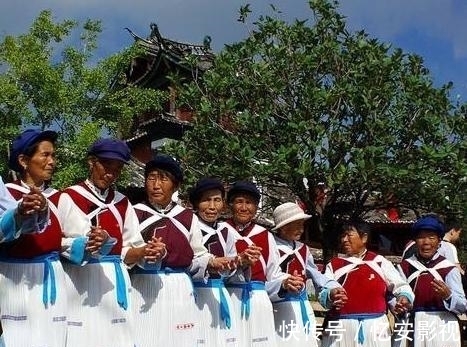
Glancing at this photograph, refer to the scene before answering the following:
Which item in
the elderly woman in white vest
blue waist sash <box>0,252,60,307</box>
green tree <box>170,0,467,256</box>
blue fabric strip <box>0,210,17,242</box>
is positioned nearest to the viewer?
blue fabric strip <box>0,210,17,242</box>

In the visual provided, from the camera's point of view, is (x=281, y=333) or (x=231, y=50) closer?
(x=281, y=333)

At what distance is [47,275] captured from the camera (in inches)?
161

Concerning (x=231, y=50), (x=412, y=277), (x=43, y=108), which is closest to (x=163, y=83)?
(x=43, y=108)

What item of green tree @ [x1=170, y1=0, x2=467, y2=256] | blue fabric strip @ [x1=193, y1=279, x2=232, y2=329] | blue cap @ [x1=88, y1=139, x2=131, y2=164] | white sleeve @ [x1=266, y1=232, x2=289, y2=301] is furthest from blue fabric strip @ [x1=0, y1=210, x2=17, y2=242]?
green tree @ [x1=170, y1=0, x2=467, y2=256]

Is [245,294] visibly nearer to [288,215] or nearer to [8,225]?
[288,215]

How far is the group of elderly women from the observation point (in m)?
4.05

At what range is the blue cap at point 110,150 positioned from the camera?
4543 millimetres

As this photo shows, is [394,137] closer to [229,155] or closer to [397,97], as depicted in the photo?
[397,97]

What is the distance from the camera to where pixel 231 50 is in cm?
1160

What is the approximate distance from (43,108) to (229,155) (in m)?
4.07

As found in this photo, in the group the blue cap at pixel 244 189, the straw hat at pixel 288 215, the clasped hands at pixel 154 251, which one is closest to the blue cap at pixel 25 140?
the clasped hands at pixel 154 251

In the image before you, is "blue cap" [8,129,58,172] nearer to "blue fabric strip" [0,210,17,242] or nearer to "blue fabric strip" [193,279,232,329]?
"blue fabric strip" [0,210,17,242]

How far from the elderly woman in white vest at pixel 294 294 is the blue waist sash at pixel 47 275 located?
223cm

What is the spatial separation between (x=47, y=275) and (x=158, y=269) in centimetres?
93
